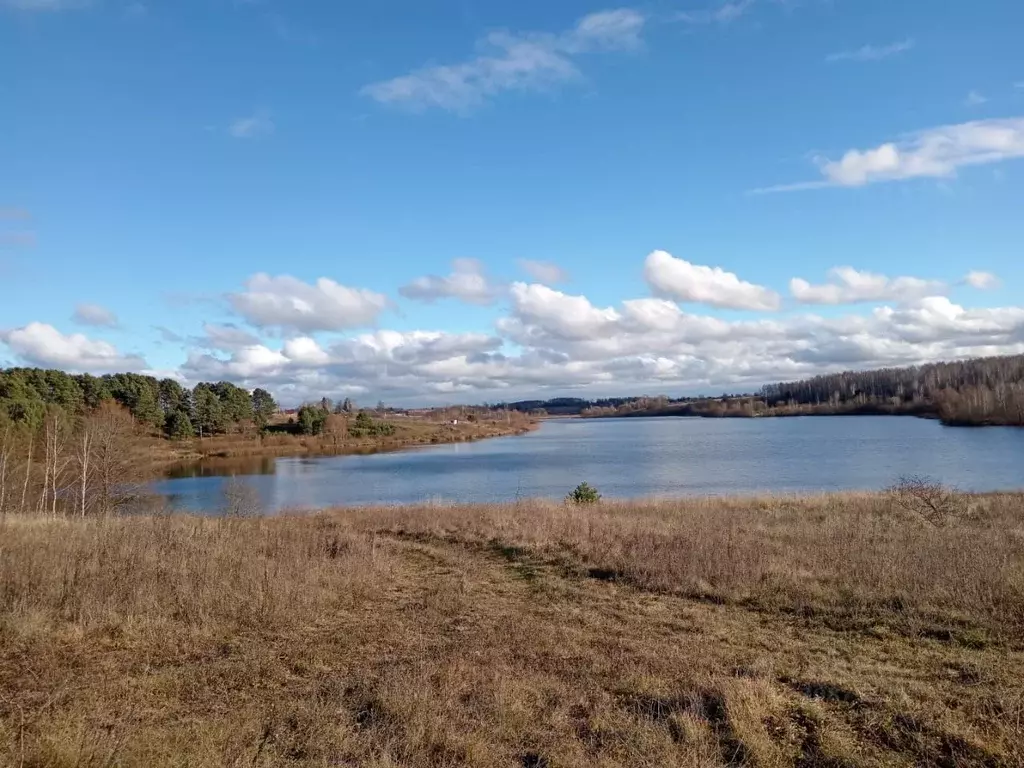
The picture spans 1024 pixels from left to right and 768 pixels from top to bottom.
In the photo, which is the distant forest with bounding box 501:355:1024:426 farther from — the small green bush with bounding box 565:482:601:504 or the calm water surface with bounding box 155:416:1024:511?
the small green bush with bounding box 565:482:601:504

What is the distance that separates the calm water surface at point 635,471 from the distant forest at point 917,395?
2401cm

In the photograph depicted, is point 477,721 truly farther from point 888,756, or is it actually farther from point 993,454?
point 993,454

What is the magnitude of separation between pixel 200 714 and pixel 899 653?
7.22 meters

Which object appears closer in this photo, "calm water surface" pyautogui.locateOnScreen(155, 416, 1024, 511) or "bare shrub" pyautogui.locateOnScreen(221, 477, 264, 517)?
"bare shrub" pyautogui.locateOnScreen(221, 477, 264, 517)

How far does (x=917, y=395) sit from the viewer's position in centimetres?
14038

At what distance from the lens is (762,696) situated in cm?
577

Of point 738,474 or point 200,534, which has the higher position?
point 200,534

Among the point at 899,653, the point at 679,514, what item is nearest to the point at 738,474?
the point at 679,514

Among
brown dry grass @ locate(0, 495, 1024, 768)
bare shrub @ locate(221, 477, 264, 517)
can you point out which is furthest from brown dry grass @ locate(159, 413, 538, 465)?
brown dry grass @ locate(0, 495, 1024, 768)

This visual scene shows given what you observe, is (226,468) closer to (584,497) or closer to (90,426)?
(90,426)

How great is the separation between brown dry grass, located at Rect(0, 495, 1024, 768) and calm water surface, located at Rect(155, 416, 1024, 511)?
20.0 metres

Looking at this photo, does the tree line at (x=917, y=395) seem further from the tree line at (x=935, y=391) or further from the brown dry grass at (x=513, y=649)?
the brown dry grass at (x=513, y=649)

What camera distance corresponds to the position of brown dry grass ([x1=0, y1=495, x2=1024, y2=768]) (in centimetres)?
493

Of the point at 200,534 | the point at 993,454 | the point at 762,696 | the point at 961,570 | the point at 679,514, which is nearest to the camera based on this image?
the point at 762,696
